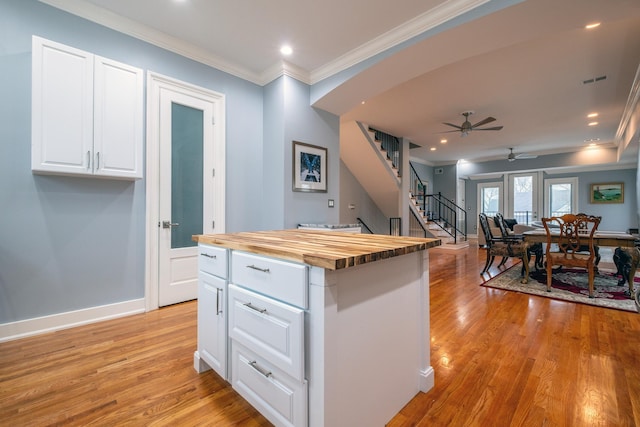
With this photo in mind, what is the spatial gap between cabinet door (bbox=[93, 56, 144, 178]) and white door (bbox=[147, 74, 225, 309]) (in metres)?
0.18

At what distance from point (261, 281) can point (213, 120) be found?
272 centimetres

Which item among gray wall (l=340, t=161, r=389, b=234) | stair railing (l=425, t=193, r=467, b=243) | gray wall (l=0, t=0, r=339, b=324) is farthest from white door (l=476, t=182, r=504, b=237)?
gray wall (l=0, t=0, r=339, b=324)

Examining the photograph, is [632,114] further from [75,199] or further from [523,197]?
[75,199]

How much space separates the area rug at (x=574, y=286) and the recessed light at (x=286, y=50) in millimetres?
4058

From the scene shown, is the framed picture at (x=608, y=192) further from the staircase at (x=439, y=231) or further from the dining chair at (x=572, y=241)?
the dining chair at (x=572, y=241)

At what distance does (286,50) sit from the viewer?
10.6 ft

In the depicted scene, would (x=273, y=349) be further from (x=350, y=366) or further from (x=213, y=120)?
(x=213, y=120)

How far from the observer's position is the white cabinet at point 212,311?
5.06 feet

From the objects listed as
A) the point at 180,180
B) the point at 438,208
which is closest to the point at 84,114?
the point at 180,180

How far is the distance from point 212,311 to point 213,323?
0.07 meters

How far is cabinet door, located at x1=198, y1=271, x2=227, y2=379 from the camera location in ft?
5.06

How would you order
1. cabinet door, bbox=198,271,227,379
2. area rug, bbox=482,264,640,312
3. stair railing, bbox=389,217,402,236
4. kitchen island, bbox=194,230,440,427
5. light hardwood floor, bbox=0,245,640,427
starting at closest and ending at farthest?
kitchen island, bbox=194,230,440,427, light hardwood floor, bbox=0,245,640,427, cabinet door, bbox=198,271,227,379, area rug, bbox=482,264,640,312, stair railing, bbox=389,217,402,236

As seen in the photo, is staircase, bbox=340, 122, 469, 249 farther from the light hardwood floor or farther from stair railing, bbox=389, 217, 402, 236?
the light hardwood floor

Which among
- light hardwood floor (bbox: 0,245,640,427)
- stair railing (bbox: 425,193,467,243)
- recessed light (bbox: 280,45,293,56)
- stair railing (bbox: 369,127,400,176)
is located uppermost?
recessed light (bbox: 280,45,293,56)
